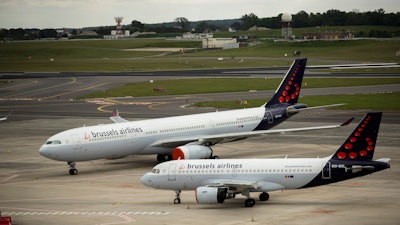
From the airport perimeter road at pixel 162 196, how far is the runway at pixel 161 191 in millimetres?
63

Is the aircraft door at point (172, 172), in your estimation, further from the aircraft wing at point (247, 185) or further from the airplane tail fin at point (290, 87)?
the airplane tail fin at point (290, 87)

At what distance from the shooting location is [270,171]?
5369 cm

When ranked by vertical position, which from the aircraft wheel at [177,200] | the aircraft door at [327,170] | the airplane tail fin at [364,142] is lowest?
the aircraft wheel at [177,200]

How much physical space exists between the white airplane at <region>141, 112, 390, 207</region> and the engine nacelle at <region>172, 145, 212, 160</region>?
12.2m

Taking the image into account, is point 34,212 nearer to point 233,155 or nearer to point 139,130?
point 139,130

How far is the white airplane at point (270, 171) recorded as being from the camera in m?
52.4

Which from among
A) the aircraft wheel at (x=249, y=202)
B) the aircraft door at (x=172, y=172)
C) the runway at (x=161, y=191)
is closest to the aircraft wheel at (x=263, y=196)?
the runway at (x=161, y=191)

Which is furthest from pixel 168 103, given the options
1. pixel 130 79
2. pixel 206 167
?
pixel 206 167

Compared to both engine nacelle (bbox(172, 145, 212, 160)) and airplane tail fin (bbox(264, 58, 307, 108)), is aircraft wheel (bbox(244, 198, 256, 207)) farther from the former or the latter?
airplane tail fin (bbox(264, 58, 307, 108))

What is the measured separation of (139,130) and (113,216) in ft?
65.9

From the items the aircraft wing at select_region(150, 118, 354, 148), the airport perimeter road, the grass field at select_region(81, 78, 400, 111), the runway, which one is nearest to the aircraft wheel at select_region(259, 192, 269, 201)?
the airport perimeter road

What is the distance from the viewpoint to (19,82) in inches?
6777

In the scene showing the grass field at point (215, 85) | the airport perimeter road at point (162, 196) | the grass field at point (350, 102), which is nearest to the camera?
the airport perimeter road at point (162, 196)

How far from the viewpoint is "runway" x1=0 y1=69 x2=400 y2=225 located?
168 feet
